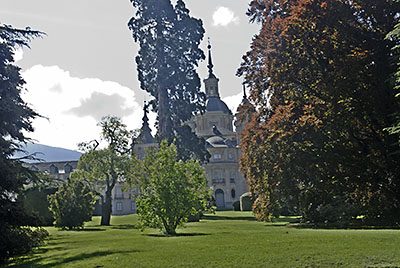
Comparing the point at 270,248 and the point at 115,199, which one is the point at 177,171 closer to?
the point at 270,248

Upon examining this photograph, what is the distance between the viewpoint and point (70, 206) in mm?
28141

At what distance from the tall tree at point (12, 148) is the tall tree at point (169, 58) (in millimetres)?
14813

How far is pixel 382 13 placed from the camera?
17.6 meters

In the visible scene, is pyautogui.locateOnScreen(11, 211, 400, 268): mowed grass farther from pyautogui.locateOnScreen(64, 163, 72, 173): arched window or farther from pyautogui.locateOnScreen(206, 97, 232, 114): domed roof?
pyautogui.locateOnScreen(206, 97, 232, 114): domed roof

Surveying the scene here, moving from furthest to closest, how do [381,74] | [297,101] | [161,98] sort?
[161,98] → [297,101] → [381,74]

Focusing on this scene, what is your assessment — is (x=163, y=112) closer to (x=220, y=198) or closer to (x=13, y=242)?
(x=13, y=242)

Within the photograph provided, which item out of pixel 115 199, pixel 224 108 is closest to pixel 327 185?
pixel 115 199

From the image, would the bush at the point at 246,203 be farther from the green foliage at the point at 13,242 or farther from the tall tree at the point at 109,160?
the green foliage at the point at 13,242

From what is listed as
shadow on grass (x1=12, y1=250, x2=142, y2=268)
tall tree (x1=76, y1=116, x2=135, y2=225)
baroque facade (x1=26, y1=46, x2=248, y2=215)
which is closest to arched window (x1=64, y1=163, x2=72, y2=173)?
baroque facade (x1=26, y1=46, x2=248, y2=215)

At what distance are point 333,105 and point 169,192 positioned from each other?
735cm

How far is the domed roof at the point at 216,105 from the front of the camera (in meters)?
94.5

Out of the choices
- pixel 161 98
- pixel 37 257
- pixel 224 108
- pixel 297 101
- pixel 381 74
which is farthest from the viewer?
pixel 224 108

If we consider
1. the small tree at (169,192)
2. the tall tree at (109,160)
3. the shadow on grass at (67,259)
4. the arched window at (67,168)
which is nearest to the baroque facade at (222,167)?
the arched window at (67,168)

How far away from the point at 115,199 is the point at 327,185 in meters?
67.1
